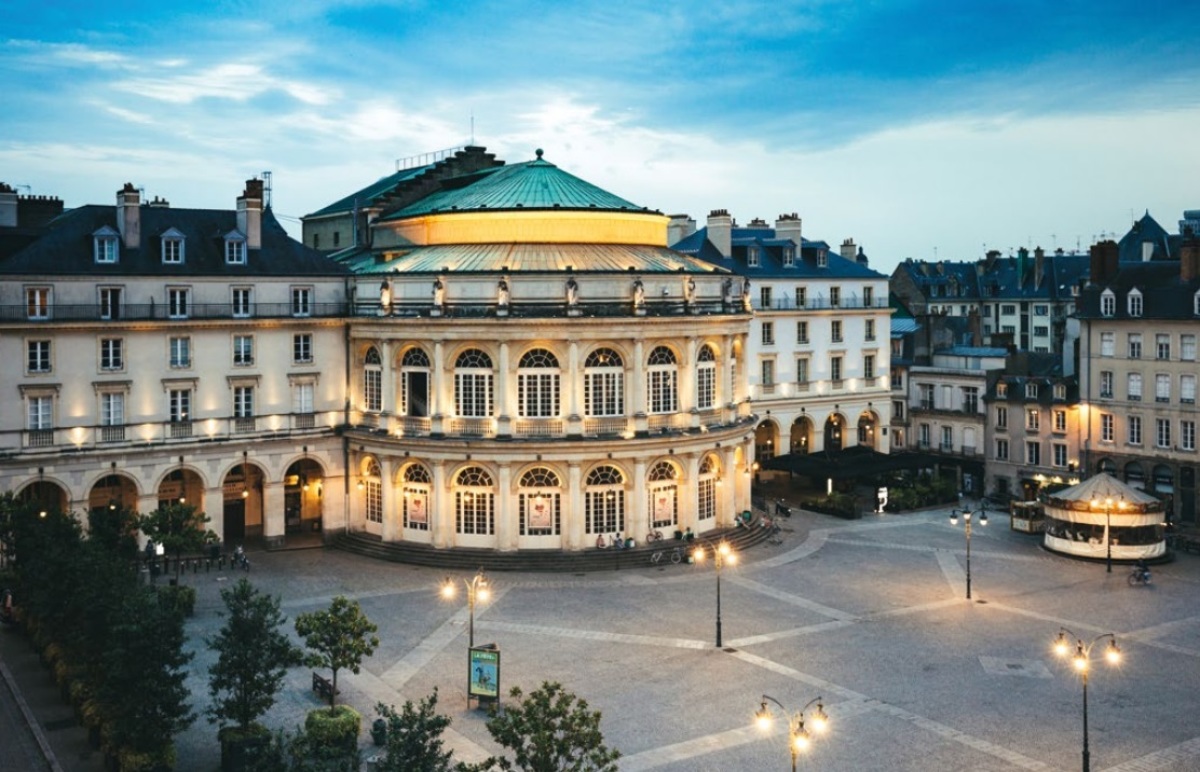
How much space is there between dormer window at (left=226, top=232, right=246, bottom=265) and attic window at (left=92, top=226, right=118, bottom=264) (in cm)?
587

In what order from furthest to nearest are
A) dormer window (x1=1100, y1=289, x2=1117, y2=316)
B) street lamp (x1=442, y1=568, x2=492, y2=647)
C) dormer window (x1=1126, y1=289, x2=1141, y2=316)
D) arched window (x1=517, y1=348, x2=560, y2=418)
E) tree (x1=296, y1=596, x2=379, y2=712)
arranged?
dormer window (x1=1100, y1=289, x2=1117, y2=316) → dormer window (x1=1126, y1=289, x2=1141, y2=316) → arched window (x1=517, y1=348, x2=560, y2=418) → street lamp (x1=442, y1=568, x2=492, y2=647) → tree (x1=296, y1=596, x2=379, y2=712)

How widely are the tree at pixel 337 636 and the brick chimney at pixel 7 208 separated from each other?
126 feet

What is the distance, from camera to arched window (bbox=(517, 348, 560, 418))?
6047cm

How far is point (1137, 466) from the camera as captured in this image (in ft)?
229

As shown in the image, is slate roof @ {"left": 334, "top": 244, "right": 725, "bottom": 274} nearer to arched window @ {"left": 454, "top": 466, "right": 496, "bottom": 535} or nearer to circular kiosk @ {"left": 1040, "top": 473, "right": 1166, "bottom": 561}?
arched window @ {"left": 454, "top": 466, "right": 496, "bottom": 535}

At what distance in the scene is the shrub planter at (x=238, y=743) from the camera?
32.3m

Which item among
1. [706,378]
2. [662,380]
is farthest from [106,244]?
[706,378]

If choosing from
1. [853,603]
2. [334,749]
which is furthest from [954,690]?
[334,749]

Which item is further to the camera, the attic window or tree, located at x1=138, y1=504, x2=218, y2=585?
the attic window

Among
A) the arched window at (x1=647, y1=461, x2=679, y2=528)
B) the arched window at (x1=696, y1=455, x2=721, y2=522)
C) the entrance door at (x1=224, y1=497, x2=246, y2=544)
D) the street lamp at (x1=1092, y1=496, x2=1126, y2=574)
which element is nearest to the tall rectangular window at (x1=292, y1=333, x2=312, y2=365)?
the entrance door at (x1=224, y1=497, x2=246, y2=544)

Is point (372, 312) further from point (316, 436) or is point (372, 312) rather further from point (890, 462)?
point (890, 462)

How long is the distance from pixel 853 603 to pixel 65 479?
3804cm

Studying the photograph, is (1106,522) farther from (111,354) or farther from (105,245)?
(105,245)

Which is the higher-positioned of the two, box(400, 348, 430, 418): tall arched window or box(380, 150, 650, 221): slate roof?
box(380, 150, 650, 221): slate roof
